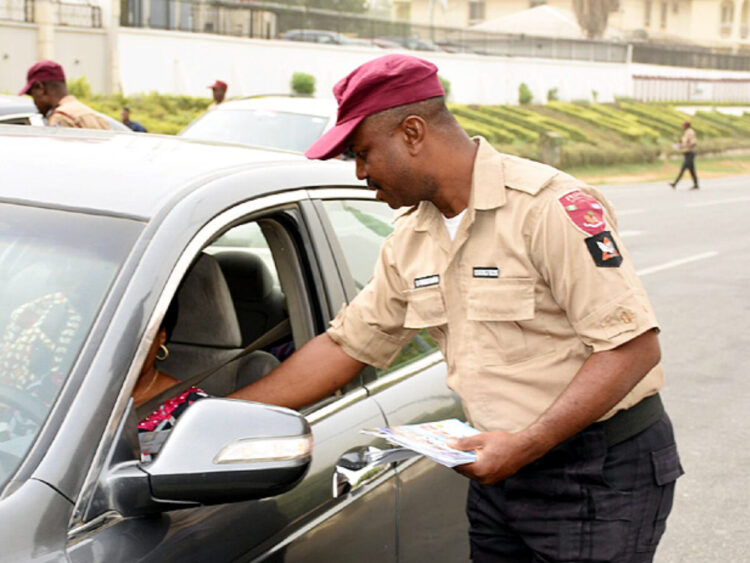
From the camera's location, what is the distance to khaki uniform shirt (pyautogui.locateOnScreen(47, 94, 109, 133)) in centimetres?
767

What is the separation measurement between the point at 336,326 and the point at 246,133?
840 centimetres

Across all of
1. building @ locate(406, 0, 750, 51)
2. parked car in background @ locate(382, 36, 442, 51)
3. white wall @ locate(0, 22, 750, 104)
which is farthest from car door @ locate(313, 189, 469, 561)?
building @ locate(406, 0, 750, 51)

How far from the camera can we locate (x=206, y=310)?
9.89 ft

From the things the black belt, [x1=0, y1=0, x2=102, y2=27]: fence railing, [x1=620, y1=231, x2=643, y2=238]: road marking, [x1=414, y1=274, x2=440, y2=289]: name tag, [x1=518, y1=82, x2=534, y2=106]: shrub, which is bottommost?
[x1=620, y1=231, x2=643, y2=238]: road marking

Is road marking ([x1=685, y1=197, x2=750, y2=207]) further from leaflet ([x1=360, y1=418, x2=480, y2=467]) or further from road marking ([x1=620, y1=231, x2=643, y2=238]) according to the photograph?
leaflet ([x1=360, y1=418, x2=480, y2=467])

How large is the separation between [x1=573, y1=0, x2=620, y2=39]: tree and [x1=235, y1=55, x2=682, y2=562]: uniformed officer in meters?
75.2

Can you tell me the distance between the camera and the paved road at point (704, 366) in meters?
5.04

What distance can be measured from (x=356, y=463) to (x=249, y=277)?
3.68 ft

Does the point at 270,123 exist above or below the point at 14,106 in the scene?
below

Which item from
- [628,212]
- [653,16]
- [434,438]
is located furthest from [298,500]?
[653,16]

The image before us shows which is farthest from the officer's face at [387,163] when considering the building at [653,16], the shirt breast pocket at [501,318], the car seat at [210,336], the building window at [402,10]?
the building window at [402,10]

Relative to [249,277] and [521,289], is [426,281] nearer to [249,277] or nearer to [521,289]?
[521,289]

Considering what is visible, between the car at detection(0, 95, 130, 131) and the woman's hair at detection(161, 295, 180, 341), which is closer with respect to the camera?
the woman's hair at detection(161, 295, 180, 341)

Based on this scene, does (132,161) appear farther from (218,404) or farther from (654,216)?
(654,216)
